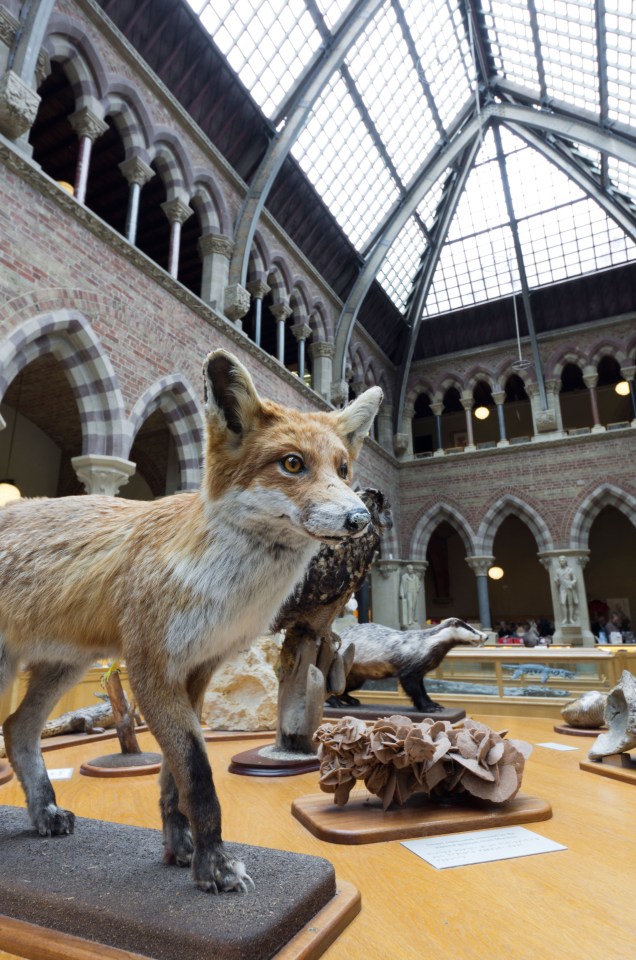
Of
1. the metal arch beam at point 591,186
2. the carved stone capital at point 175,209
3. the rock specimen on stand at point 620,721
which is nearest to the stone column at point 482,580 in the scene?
the metal arch beam at point 591,186

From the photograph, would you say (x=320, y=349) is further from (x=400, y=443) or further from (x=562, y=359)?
(x=562, y=359)

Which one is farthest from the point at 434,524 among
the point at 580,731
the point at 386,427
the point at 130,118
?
the point at 580,731

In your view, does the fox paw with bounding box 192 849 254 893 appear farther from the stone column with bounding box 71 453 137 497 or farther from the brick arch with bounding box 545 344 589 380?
the brick arch with bounding box 545 344 589 380

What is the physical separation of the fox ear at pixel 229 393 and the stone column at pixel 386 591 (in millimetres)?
17876

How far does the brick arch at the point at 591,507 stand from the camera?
17875mm

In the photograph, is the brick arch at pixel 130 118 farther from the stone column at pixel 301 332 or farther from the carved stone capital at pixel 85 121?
the stone column at pixel 301 332

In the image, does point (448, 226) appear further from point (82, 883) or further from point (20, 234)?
point (82, 883)

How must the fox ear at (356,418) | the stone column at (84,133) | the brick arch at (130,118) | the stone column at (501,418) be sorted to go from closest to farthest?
the fox ear at (356,418), the stone column at (84,133), the brick arch at (130,118), the stone column at (501,418)

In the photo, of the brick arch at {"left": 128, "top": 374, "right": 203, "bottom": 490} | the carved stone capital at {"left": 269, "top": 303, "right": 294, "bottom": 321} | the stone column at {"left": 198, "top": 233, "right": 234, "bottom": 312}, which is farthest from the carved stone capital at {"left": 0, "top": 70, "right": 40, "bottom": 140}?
the carved stone capital at {"left": 269, "top": 303, "right": 294, "bottom": 321}

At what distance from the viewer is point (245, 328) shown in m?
18.5

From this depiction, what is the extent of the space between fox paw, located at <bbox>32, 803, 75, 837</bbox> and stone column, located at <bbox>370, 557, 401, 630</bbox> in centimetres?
1751

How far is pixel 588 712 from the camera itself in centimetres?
367

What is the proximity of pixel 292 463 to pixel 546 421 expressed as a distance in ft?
64.6

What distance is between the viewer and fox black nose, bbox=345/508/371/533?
112cm
